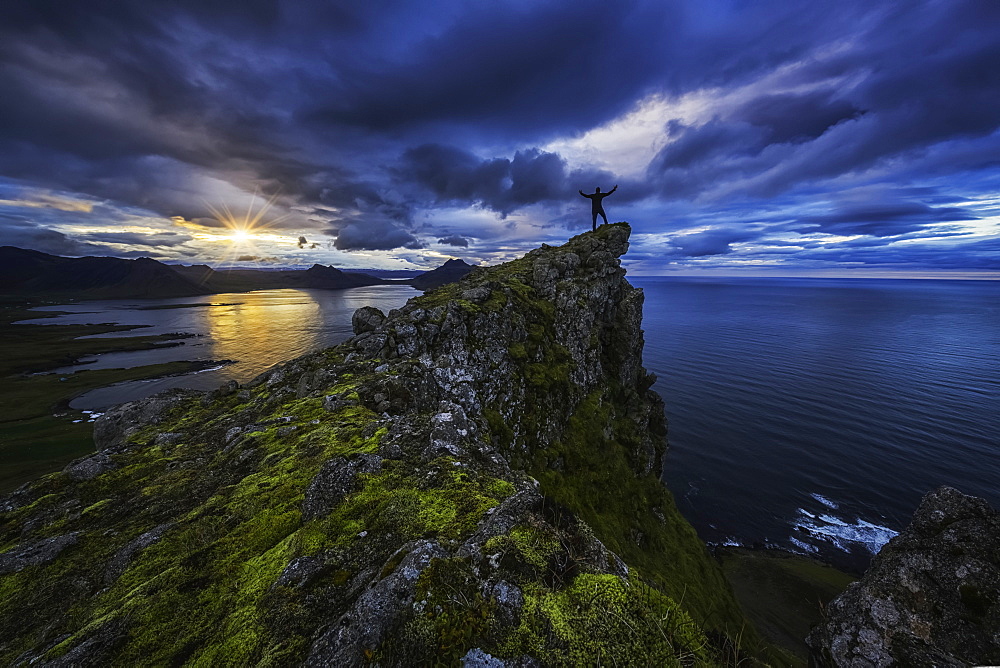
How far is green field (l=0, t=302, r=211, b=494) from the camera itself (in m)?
62.2

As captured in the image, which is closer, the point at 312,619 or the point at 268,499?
the point at 312,619

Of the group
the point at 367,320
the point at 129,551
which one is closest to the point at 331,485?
the point at 129,551

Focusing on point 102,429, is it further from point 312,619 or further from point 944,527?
point 944,527

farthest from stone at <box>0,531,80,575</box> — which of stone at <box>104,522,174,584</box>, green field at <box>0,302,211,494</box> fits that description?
green field at <box>0,302,211,494</box>

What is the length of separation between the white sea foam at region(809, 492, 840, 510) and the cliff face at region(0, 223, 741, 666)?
71.4 metres

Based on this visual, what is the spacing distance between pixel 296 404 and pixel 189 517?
7241mm

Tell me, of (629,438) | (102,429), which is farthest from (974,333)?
(102,429)

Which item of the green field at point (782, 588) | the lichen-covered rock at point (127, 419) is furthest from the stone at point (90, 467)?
the green field at point (782, 588)

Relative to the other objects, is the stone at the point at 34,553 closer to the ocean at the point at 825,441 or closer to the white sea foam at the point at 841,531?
the ocean at the point at 825,441

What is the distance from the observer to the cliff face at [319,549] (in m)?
5.23

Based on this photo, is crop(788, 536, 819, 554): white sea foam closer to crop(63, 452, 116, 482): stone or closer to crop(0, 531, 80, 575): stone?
A: crop(0, 531, 80, 575): stone

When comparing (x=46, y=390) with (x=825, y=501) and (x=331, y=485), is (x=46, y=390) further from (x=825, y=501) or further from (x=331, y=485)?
(x=825, y=501)

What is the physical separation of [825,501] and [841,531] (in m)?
6.35

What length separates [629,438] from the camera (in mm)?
36094
